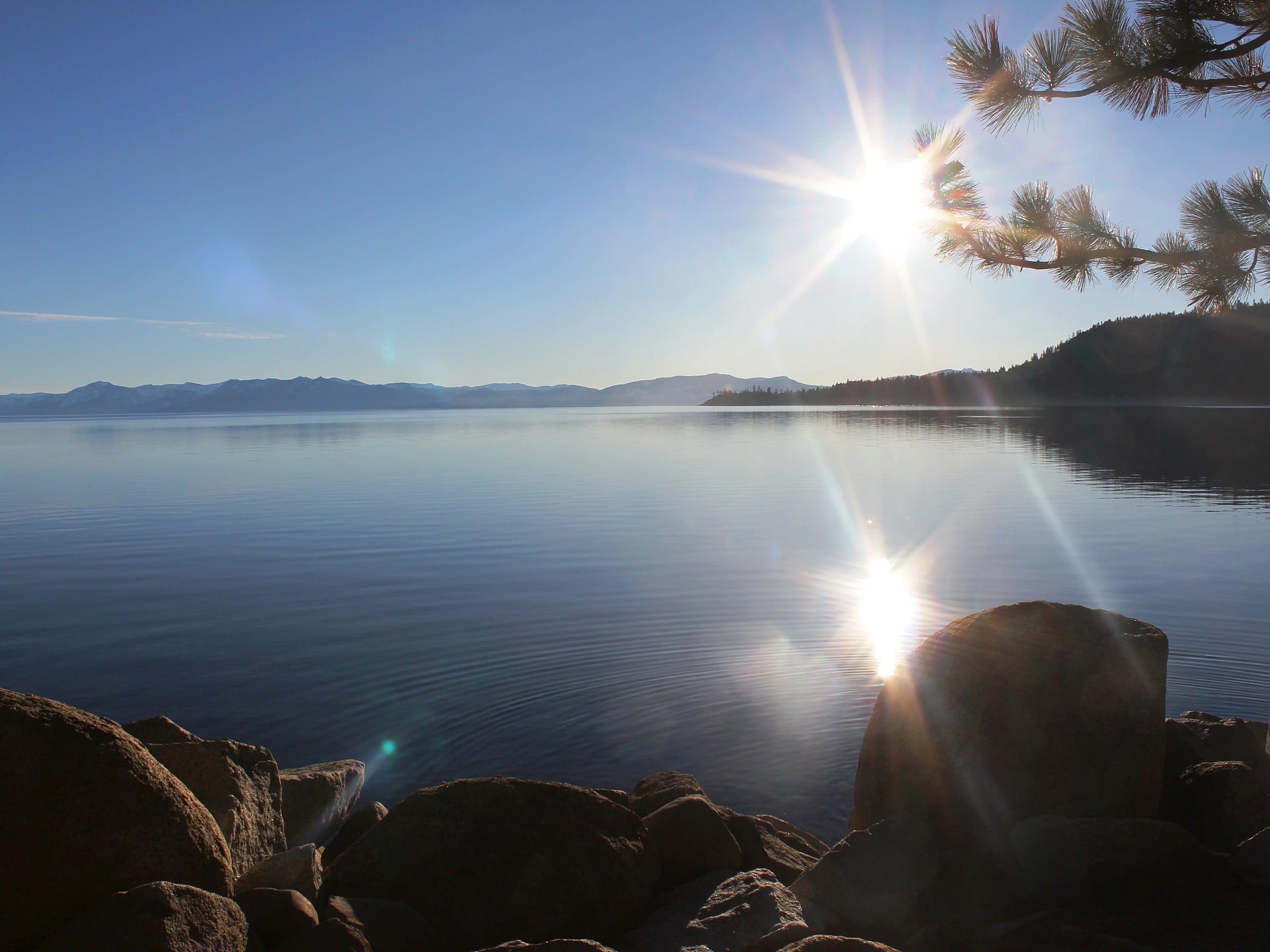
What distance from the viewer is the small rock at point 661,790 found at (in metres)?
5.86

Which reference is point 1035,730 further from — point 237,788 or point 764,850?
point 237,788

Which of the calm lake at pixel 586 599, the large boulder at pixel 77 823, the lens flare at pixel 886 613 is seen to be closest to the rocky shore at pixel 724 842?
the large boulder at pixel 77 823

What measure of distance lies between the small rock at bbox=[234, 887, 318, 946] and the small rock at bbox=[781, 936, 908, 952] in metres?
2.26

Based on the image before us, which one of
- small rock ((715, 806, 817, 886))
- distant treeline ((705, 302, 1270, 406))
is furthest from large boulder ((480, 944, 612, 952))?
distant treeline ((705, 302, 1270, 406))

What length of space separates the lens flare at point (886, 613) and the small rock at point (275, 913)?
6626 mm

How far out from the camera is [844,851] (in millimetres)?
4848

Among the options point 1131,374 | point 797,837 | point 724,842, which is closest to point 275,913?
point 724,842

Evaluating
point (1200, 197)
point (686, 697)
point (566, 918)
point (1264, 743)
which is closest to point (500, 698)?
point (686, 697)

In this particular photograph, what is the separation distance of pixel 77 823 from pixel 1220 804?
21.3ft

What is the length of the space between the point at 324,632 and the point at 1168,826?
9706mm

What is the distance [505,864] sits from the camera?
4.68 m

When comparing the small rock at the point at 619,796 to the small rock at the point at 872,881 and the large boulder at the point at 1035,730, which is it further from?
the large boulder at the point at 1035,730

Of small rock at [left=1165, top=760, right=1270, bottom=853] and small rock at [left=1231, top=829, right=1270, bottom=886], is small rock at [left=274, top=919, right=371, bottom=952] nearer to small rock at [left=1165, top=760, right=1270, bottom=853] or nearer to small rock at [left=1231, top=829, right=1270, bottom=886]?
small rock at [left=1231, top=829, right=1270, bottom=886]

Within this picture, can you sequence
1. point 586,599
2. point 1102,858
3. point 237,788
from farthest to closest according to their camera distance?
point 586,599, point 237,788, point 1102,858
